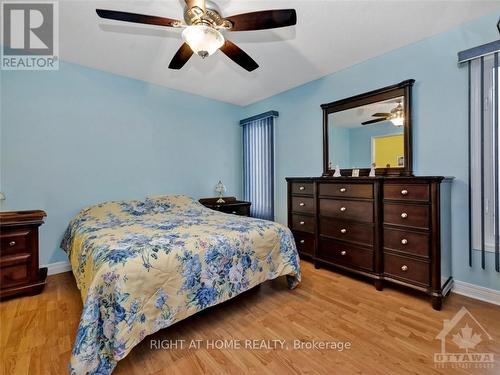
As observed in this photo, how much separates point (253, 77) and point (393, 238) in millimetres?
2529

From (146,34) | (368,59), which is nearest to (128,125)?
(146,34)

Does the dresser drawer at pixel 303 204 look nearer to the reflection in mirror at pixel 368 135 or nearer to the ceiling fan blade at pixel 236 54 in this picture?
the reflection in mirror at pixel 368 135

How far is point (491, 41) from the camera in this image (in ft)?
6.57

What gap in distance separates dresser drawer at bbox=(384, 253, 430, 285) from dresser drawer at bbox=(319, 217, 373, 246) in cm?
22

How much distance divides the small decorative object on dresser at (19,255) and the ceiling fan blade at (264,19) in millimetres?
2470

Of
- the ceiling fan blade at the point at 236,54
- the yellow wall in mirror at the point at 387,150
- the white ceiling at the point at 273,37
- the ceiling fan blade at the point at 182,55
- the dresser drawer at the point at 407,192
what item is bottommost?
the dresser drawer at the point at 407,192

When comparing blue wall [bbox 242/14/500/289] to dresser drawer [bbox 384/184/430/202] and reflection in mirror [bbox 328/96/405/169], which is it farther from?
dresser drawer [bbox 384/184/430/202]

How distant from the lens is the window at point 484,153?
1982 mm

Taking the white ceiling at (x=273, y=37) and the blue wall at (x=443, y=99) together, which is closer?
the white ceiling at (x=273, y=37)

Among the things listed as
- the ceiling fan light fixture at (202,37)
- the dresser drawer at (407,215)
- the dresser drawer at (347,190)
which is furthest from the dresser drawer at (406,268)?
the ceiling fan light fixture at (202,37)

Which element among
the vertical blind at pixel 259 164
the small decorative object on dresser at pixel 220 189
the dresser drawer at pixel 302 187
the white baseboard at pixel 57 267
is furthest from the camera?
the small decorative object on dresser at pixel 220 189

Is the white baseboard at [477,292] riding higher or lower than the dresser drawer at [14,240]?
lower

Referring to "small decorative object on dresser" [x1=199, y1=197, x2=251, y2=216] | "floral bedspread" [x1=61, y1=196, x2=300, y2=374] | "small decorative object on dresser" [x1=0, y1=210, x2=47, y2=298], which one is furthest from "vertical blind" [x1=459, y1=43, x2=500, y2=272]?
"small decorative object on dresser" [x1=0, y1=210, x2=47, y2=298]

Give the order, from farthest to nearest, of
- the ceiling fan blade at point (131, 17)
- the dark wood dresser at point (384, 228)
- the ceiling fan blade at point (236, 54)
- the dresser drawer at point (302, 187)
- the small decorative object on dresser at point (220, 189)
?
1. the small decorative object on dresser at point (220, 189)
2. the dresser drawer at point (302, 187)
3. the dark wood dresser at point (384, 228)
4. the ceiling fan blade at point (236, 54)
5. the ceiling fan blade at point (131, 17)
